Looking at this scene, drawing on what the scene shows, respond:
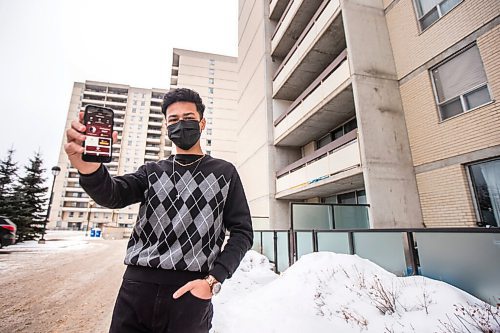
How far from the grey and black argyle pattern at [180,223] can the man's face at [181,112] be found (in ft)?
1.43

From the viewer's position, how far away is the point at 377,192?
7488mm

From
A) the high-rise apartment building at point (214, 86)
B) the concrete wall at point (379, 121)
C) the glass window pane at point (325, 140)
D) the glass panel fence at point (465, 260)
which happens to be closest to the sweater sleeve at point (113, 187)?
the glass panel fence at point (465, 260)

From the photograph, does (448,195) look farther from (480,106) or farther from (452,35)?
(452,35)

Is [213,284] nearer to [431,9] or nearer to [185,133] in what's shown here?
[185,133]

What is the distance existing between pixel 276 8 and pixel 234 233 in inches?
714

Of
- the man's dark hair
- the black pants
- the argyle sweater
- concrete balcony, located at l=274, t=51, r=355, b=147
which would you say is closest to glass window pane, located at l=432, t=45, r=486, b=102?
concrete balcony, located at l=274, t=51, r=355, b=147

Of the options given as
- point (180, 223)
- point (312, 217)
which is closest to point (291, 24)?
point (312, 217)

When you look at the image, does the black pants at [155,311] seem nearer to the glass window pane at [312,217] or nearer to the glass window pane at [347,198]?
the glass window pane at [312,217]

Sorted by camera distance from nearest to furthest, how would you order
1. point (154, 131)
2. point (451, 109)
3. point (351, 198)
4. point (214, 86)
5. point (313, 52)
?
point (451, 109), point (351, 198), point (313, 52), point (214, 86), point (154, 131)

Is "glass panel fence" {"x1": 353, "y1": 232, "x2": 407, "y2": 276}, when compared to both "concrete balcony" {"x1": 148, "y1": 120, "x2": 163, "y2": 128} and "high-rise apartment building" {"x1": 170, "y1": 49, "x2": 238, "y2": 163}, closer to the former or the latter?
"high-rise apartment building" {"x1": 170, "y1": 49, "x2": 238, "y2": 163}

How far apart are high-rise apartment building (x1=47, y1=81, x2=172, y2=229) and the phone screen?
5522 centimetres

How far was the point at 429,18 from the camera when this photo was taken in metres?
8.02

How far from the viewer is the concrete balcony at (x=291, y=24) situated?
505 inches

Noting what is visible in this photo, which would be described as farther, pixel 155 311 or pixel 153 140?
pixel 153 140
